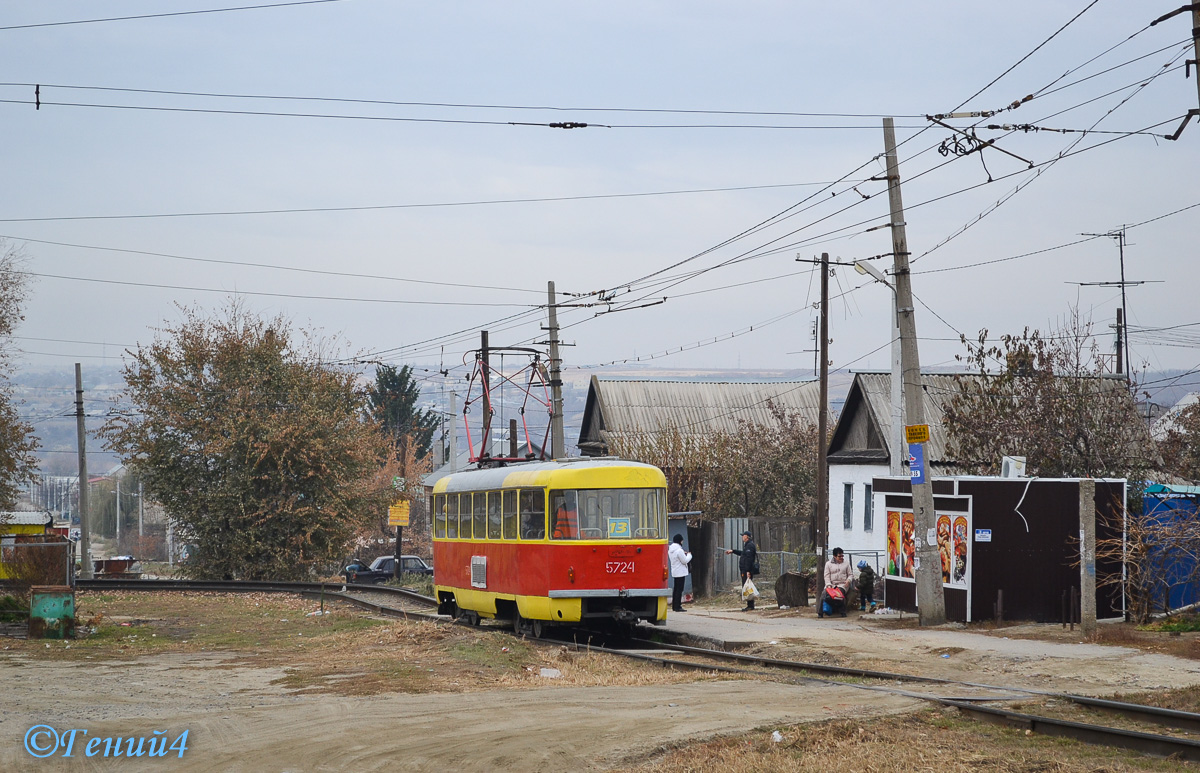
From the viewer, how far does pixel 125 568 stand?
199ft

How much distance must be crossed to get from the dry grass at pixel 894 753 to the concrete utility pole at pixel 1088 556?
7825 millimetres

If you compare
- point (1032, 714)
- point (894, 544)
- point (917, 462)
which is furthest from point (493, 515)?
point (1032, 714)

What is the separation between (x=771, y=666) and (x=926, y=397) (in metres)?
23.6

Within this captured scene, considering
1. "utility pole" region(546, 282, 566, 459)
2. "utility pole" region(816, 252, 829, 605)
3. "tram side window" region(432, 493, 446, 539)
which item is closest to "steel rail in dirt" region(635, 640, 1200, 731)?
"tram side window" region(432, 493, 446, 539)

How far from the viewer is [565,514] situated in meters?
18.8

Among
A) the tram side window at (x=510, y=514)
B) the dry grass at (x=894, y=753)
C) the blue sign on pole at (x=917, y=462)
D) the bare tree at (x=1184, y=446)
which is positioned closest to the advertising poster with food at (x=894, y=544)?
the blue sign on pole at (x=917, y=462)

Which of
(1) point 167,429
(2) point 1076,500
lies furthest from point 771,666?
(1) point 167,429

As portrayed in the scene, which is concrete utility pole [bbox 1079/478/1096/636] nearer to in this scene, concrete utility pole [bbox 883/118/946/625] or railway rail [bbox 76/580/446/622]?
concrete utility pole [bbox 883/118/946/625]

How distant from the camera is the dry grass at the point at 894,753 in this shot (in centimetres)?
877

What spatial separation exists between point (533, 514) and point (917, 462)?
6.43 m

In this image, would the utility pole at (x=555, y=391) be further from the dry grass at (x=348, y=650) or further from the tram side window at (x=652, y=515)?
the tram side window at (x=652, y=515)

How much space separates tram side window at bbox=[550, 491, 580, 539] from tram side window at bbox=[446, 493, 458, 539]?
211 inches

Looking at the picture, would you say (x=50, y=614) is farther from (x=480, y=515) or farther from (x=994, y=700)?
(x=994, y=700)

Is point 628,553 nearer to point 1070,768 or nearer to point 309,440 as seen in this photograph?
point 1070,768
